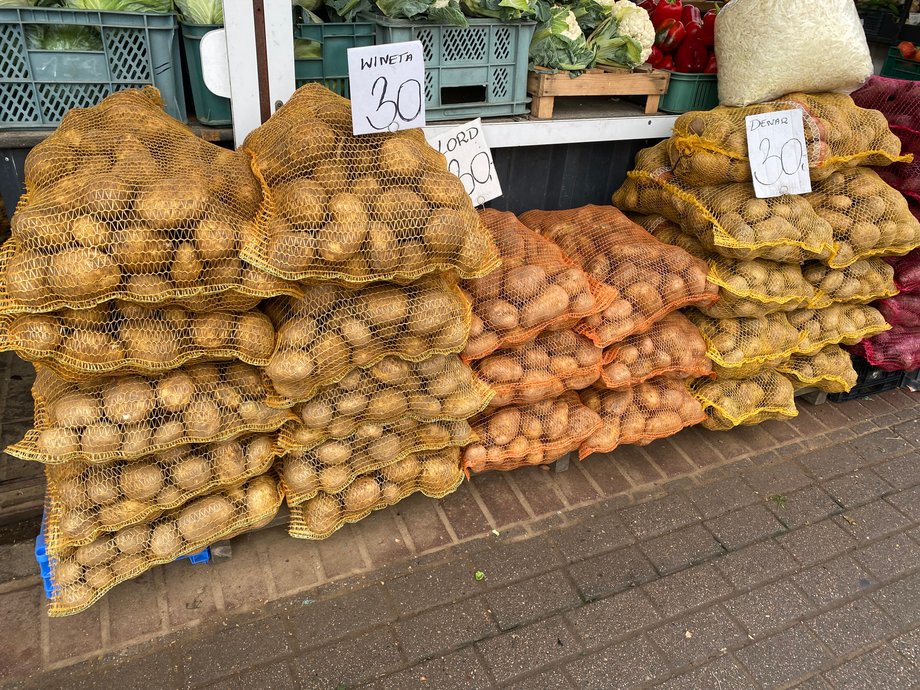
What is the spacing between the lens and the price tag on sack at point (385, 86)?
1.97 meters

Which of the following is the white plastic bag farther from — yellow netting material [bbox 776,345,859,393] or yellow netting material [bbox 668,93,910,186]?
yellow netting material [bbox 776,345,859,393]

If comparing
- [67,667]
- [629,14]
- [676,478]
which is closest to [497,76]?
[629,14]

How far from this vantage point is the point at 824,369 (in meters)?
3.48

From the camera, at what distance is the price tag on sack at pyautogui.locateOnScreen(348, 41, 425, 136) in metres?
1.97

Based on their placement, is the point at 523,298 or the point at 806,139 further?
the point at 806,139

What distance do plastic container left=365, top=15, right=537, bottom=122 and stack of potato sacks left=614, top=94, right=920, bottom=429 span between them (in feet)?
2.90

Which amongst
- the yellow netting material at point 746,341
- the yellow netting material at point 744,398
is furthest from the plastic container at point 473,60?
the yellow netting material at point 744,398

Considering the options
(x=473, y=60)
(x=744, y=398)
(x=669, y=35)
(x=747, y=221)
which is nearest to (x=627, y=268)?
(x=747, y=221)

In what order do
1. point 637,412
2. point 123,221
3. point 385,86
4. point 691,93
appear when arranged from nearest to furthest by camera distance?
1. point 123,221
2. point 385,86
3. point 637,412
4. point 691,93

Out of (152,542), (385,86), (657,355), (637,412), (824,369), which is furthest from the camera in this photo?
(824,369)

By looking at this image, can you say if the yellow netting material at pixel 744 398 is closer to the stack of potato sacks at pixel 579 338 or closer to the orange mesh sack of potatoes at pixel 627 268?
the stack of potato sacks at pixel 579 338

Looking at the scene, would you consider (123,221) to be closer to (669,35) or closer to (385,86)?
(385,86)

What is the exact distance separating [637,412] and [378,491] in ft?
4.40

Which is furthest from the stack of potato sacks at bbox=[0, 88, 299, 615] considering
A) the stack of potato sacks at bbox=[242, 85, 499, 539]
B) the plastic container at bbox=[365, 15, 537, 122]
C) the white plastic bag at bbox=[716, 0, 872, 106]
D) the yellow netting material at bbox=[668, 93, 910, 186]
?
the white plastic bag at bbox=[716, 0, 872, 106]
